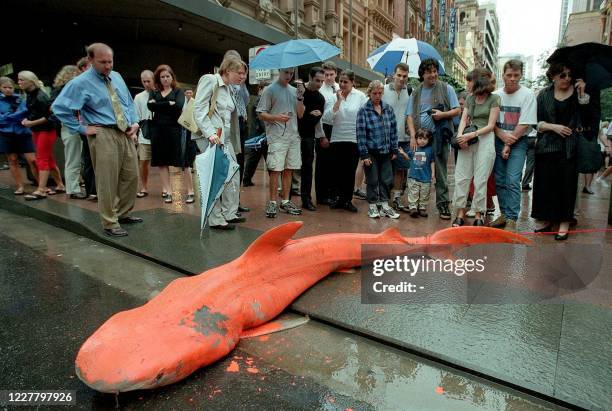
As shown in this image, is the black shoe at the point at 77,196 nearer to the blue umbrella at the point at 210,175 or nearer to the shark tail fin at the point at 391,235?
the blue umbrella at the point at 210,175

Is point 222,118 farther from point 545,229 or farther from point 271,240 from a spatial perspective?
point 545,229

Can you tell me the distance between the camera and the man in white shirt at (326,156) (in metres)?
6.41

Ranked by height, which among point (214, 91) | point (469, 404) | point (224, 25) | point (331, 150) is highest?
point (224, 25)

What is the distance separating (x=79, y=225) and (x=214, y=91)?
2408 mm

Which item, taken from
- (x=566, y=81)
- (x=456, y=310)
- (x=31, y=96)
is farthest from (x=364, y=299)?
(x=31, y=96)

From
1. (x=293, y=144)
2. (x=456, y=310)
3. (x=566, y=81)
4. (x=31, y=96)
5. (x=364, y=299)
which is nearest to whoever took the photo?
(x=456, y=310)

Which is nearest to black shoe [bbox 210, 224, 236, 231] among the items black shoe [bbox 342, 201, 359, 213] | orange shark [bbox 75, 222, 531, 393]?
orange shark [bbox 75, 222, 531, 393]

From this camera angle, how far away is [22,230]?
5449 mm

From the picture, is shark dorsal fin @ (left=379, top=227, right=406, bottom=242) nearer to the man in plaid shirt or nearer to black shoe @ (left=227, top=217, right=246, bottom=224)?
the man in plaid shirt

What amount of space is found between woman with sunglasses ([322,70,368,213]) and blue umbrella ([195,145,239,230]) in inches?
81.8

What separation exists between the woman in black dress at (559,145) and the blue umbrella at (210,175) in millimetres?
3640

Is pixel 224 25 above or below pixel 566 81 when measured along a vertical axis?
above

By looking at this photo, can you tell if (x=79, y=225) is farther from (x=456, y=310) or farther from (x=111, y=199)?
(x=456, y=310)

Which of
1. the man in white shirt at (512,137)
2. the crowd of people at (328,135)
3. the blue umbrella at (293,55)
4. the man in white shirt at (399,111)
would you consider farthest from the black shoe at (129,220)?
the man in white shirt at (512,137)
